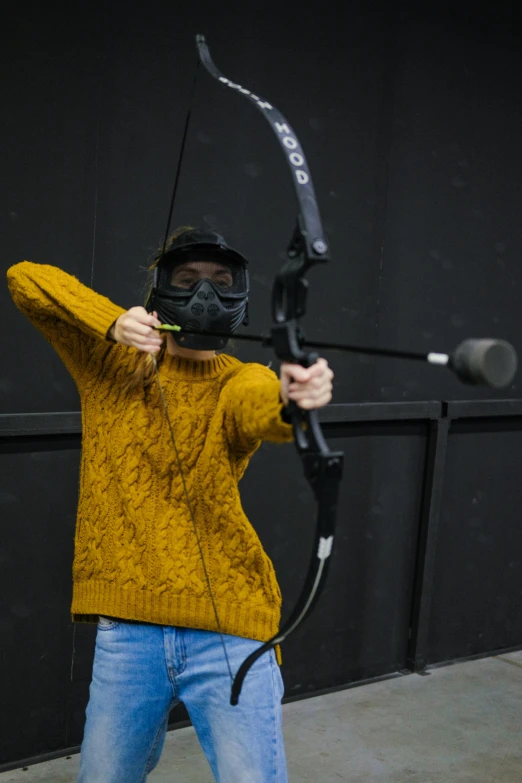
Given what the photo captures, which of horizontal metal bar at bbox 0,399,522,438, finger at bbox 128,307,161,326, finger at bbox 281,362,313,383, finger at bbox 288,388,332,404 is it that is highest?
finger at bbox 128,307,161,326

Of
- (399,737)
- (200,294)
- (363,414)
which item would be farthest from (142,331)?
(399,737)

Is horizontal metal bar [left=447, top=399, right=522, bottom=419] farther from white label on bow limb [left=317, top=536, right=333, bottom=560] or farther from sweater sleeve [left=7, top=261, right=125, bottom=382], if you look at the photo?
white label on bow limb [left=317, top=536, right=333, bottom=560]

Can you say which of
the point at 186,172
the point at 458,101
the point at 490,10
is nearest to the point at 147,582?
the point at 186,172

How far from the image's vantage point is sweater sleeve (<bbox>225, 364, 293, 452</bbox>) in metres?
1.57

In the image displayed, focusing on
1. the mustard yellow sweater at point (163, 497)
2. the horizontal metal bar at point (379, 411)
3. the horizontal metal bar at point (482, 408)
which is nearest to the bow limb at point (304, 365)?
the mustard yellow sweater at point (163, 497)

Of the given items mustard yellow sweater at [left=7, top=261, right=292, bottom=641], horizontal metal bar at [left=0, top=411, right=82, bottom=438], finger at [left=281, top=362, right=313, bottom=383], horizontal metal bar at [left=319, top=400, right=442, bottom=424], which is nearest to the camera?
finger at [left=281, top=362, right=313, bottom=383]

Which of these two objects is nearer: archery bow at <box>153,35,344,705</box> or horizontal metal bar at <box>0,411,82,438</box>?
archery bow at <box>153,35,344,705</box>

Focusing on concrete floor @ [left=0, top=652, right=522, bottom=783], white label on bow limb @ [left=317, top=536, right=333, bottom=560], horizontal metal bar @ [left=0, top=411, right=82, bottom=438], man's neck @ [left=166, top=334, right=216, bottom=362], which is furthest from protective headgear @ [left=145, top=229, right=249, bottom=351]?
concrete floor @ [left=0, top=652, right=522, bottom=783]

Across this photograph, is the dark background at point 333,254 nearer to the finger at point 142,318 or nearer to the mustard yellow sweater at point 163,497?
the mustard yellow sweater at point 163,497

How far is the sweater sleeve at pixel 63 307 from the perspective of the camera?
5.76ft

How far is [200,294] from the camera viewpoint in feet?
5.77

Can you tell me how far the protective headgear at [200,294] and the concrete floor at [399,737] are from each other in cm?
158

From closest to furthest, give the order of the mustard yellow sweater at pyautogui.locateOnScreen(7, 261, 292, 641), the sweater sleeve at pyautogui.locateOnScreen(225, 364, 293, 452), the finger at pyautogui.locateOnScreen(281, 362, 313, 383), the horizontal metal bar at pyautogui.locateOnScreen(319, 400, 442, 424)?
the finger at pyautogui.locateOnScreen(281, 362, 313, 383) → the sweater sleeve at pyautogui.locateOnScreen(225, 364, 293, 452) → the mustard yellow sweater at pyautogui.locateOnScreen(7, 261, 292, 641) → the horizontal metal bar at pyautogui.locateOnScreen(319, 400, 442, 424)

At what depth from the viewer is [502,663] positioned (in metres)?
3.89
